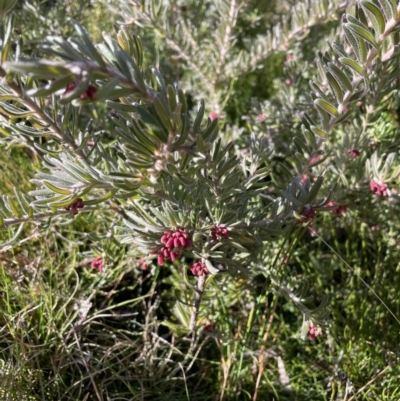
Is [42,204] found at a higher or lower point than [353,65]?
lower

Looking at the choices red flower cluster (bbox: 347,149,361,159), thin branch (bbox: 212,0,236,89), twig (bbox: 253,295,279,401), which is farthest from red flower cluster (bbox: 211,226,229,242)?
thin branch (bbox: 212,0,236,89)

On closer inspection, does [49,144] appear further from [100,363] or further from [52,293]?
[100,363]

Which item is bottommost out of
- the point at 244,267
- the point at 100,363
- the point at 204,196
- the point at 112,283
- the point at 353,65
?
the point at 100,363

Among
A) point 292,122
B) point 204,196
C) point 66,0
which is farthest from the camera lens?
point 66,0

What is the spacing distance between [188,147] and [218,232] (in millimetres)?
363

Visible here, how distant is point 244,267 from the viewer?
5.11 feet

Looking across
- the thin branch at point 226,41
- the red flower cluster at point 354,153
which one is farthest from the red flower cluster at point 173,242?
the thin branch at point 226,41

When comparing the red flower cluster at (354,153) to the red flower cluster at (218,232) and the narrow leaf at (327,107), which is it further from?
the red flower cluster at (218,232)

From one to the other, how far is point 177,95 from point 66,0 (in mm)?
1841

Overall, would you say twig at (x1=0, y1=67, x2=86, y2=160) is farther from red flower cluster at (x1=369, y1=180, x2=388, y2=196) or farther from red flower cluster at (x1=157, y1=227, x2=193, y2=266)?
red flower cluster at (x1=369, y1=180, x2=388, y2=196)

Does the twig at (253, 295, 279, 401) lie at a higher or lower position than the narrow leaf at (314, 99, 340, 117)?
lower

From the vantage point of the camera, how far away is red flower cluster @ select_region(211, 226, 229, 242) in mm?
1330

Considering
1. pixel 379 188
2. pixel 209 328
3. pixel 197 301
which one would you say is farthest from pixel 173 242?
pixel 379 188

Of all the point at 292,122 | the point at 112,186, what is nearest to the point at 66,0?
the point at 292,122
